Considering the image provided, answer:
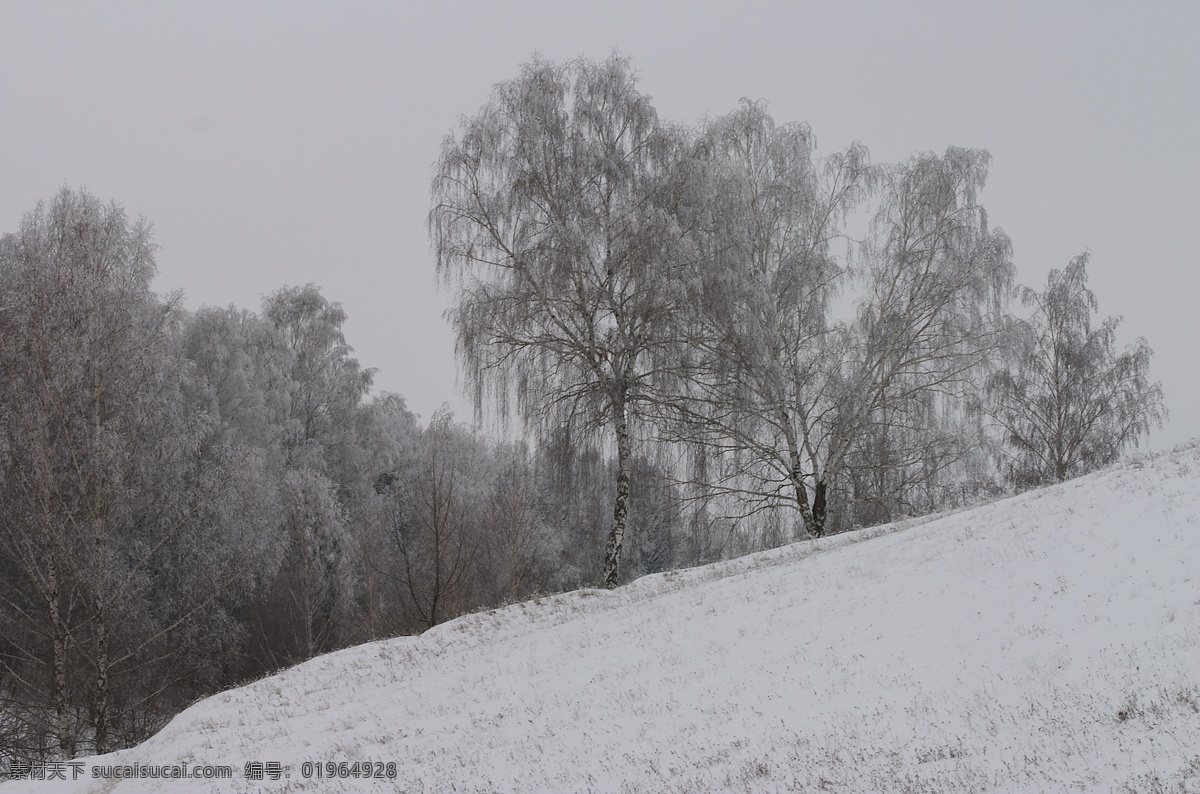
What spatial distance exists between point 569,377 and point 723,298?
11.9ft

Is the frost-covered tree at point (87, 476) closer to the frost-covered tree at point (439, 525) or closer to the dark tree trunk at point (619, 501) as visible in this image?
the frost-covered tree at point (439, 525)

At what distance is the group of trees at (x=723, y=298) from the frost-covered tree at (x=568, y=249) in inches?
1.8

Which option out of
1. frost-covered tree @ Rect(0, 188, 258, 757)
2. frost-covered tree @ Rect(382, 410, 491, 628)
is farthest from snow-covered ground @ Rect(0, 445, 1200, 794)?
frost-covered tree @ Rect(382, 410, 491, 628)

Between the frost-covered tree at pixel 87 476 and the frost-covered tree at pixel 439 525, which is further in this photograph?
the frost-covered tree at pixel 439 525

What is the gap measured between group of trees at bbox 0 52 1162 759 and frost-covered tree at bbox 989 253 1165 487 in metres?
2.13

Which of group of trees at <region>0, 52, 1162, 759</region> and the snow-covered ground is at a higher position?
group of trees at <region>0, 52, 1162, 759</region>

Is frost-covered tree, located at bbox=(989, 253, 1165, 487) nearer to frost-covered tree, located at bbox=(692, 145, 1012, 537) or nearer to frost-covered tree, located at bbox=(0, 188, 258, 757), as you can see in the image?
frost-covered tree, located at bbox=(692, 145, 1012, 537)

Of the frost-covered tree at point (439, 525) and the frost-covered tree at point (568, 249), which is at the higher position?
the frost-covered tree at point (568, 249)

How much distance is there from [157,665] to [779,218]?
17.7 m

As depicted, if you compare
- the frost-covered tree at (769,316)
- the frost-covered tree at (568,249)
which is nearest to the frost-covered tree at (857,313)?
the frost-covered tree at (769,316)

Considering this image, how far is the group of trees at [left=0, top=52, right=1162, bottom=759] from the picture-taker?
16828 mm

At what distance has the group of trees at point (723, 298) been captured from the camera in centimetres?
1838

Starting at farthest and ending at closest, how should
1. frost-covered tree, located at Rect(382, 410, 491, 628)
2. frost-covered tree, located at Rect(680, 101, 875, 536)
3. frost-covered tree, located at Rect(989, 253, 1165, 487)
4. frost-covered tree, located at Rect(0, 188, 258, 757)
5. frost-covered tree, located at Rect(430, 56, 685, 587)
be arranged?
frost-covered tree, located at Rect(989, 253, 1165, 487) < frost-covered tree, located at Rect(382, 410, 491, 628) < frost-covered tree, located at Rect(680, 101, 875, 536) < frost-covered tree, located at Rect(430, 56, 685, 587) < frost-covered tree, located at Rect(0, 188, 258, 757)

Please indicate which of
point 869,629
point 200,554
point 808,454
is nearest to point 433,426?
point 200,554
